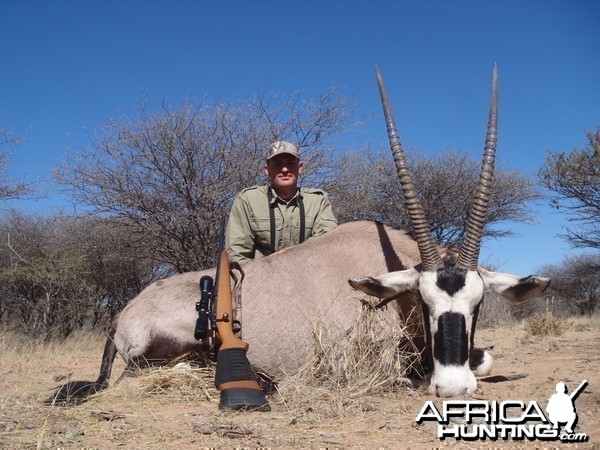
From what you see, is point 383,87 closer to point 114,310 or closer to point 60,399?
point 60,399

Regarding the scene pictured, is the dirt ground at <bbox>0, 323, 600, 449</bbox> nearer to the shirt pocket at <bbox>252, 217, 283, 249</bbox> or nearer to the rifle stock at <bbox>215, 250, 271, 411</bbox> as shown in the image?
the rifle stock at <bbox>215, 250, 271, 411</bbox>

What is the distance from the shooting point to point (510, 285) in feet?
11.2

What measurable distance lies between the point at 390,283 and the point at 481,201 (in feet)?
2.42

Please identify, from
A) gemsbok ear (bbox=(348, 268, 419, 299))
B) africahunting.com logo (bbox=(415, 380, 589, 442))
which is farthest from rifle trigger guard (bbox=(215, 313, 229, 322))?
africahunting.com logo (bbox=(415, 380, 589, 442))

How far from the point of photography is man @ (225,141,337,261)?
4719 mm

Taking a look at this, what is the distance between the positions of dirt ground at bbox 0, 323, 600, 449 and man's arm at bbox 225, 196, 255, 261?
1.39 metres

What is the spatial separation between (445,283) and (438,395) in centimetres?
59

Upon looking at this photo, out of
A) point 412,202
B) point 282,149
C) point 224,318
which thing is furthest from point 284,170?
point 224,318

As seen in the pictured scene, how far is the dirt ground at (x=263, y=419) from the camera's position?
2.25 meters

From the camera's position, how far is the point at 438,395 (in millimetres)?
2898

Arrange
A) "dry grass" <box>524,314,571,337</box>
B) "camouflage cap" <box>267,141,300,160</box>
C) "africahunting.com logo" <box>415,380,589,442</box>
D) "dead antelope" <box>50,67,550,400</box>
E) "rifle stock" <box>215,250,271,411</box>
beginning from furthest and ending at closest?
"dry grass" <box>524,314,571,337</box> → "camouflage cap" <box>267,141,300,160</box> → "dead antelope" <box>50,67,550,400</box> → "rifle stock" <box>215,250,271,411</box> → "africahunting.com logo" <box>415,380,589,442</box>

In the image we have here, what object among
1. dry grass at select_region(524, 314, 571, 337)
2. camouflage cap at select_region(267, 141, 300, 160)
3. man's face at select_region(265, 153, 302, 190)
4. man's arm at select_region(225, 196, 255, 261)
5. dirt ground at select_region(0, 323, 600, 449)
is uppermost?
camouflage cap at select_region(267, 141, 300, 160)

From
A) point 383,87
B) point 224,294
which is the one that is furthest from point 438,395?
point 383,87

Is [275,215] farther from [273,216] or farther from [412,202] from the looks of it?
[412,202]
